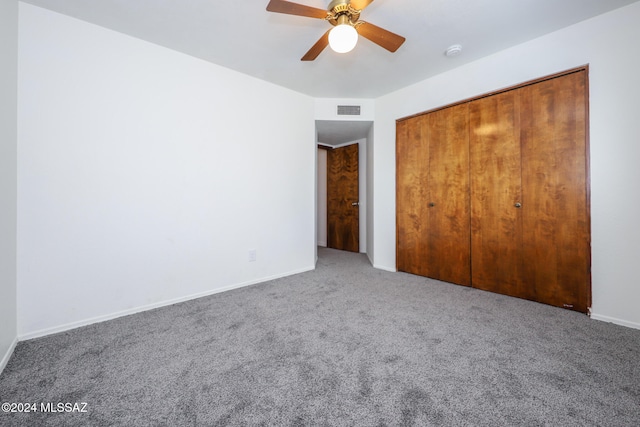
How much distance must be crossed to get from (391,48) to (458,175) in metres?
1.60

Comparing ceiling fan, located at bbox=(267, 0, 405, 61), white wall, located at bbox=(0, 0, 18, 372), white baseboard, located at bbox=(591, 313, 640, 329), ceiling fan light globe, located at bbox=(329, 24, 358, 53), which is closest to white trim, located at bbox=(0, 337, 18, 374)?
white wall, located at bbox=(0, 0, 18, 372)

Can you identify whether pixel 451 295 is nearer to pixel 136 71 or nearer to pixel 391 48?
pixel 391 48

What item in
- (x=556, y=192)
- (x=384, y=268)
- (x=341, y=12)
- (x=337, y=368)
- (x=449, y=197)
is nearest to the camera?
(x=337, y=368)

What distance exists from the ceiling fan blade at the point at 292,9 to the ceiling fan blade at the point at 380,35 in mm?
314

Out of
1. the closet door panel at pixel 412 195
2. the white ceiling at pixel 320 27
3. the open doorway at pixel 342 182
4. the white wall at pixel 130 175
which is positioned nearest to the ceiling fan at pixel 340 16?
the white ceiling at pixel 320 27

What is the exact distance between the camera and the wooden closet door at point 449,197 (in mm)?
2629

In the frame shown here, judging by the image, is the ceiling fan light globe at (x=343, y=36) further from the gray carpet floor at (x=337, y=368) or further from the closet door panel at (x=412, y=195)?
the gray carpet floor at (x=337, y=368)

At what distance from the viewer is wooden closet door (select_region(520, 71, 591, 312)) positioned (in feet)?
6.44

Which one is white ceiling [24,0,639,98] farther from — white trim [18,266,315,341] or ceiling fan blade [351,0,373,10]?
white trim [18,266,315,341]

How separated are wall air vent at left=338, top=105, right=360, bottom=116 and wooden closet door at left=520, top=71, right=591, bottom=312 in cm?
188

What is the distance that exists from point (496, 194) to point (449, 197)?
0.45 metres

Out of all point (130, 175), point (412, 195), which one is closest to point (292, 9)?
point (130, 175)

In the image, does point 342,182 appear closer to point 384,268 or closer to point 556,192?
point 384,268

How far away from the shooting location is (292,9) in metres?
1.45
